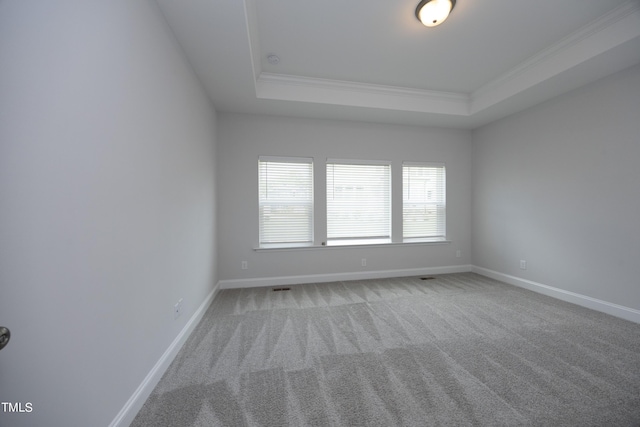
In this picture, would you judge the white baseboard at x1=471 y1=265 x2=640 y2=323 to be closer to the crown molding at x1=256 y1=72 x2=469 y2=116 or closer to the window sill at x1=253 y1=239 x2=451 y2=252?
the window sill at x1=253 y1=239 x2=451 y2=252

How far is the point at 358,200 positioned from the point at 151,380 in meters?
3.37

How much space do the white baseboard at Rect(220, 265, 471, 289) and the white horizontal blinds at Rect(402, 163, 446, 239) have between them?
2.12ft

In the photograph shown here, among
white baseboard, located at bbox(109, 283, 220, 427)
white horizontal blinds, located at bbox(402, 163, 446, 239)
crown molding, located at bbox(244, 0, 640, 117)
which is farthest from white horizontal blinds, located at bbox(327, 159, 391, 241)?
white baseboard, located at bbox(109, 283, 220, 427)

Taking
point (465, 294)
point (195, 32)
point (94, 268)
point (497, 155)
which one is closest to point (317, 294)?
point (465, 294)

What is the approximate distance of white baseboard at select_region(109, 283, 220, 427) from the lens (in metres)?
1.26

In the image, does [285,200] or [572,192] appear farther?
[285,200]

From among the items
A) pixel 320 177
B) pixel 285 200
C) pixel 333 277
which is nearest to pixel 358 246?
pixel 333 277

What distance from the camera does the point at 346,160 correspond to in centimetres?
392

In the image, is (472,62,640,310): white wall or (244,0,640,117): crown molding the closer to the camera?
(244,0,640,117): crown molding

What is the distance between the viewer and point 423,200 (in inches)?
169

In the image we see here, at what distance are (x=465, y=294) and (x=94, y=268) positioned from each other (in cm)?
394

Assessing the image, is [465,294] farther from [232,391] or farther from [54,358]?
[54,358]

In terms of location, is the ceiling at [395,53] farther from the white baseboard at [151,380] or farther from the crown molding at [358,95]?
the white baseboard at [151,380]

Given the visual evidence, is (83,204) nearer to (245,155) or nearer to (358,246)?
(245,155)
